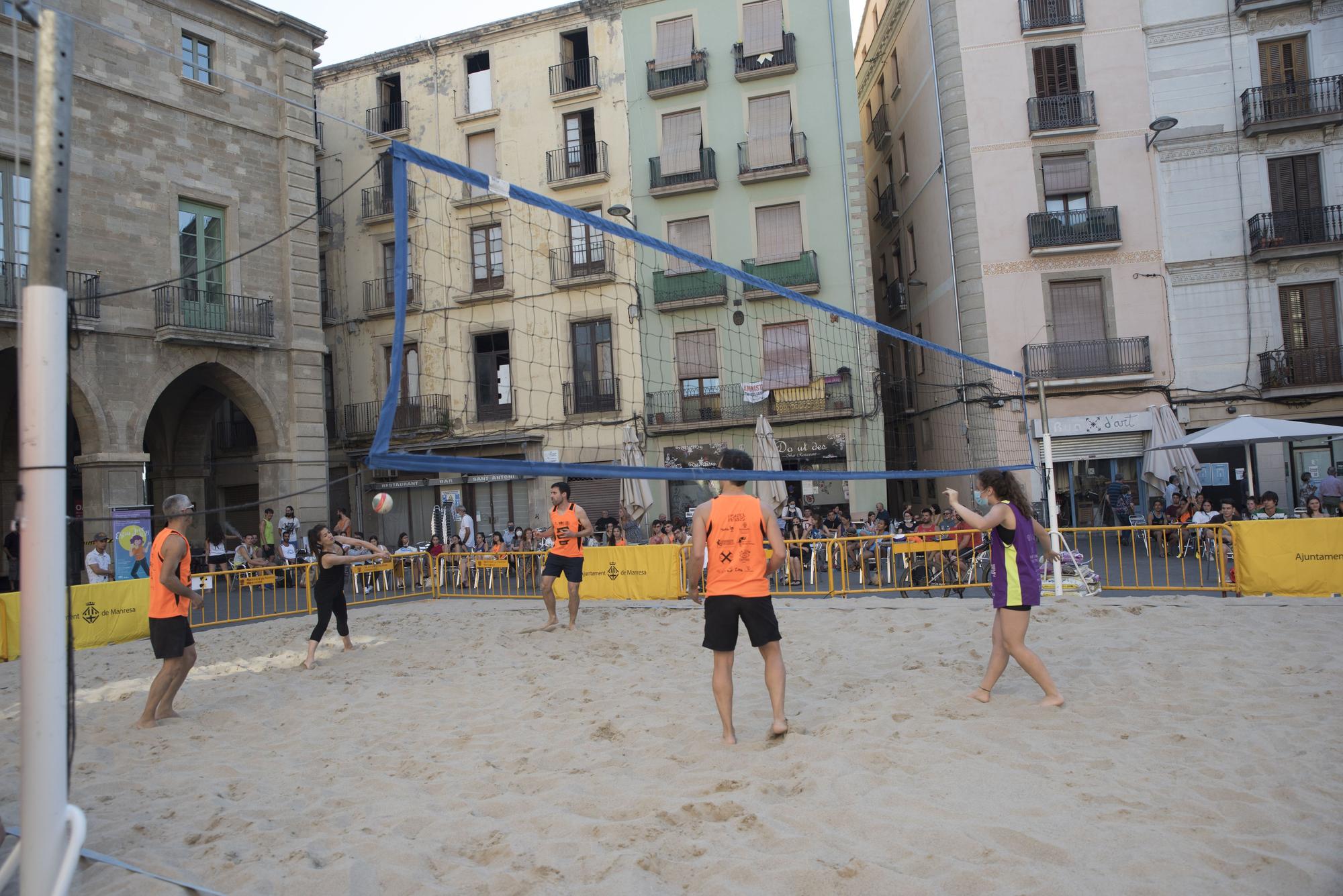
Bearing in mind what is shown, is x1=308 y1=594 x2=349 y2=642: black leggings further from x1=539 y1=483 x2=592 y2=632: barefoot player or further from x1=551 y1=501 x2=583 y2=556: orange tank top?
x1=551 y1=501 x2=583 y2=556: orange tank top

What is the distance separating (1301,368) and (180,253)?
77.0ft

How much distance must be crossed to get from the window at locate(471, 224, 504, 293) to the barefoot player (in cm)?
1449

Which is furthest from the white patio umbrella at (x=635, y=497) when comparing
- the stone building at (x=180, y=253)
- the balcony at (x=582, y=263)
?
the stone building at (x=180, y=253)

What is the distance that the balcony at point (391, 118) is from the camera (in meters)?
23.8

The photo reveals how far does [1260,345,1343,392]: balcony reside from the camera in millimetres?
18266

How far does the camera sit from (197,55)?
18.0m

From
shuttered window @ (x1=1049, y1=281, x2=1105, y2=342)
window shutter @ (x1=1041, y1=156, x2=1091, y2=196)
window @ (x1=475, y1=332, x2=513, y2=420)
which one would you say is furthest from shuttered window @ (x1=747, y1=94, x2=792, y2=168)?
window @ (x1=475, y1=332, x2=513, y2=420)

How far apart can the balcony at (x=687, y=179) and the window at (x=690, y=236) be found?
750mm

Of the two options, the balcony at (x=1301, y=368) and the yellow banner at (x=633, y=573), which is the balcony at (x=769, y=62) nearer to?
the balcony at (x=1301, y=368)

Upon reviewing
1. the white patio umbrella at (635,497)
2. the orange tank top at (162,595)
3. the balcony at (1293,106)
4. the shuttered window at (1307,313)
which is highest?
the balcony at (1293,106)

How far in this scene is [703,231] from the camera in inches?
871

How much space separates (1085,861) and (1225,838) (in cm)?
62

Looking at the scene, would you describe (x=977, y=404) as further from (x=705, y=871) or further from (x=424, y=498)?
(x=705, y=871)

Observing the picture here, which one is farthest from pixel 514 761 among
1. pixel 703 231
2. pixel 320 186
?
pixel 320 186
